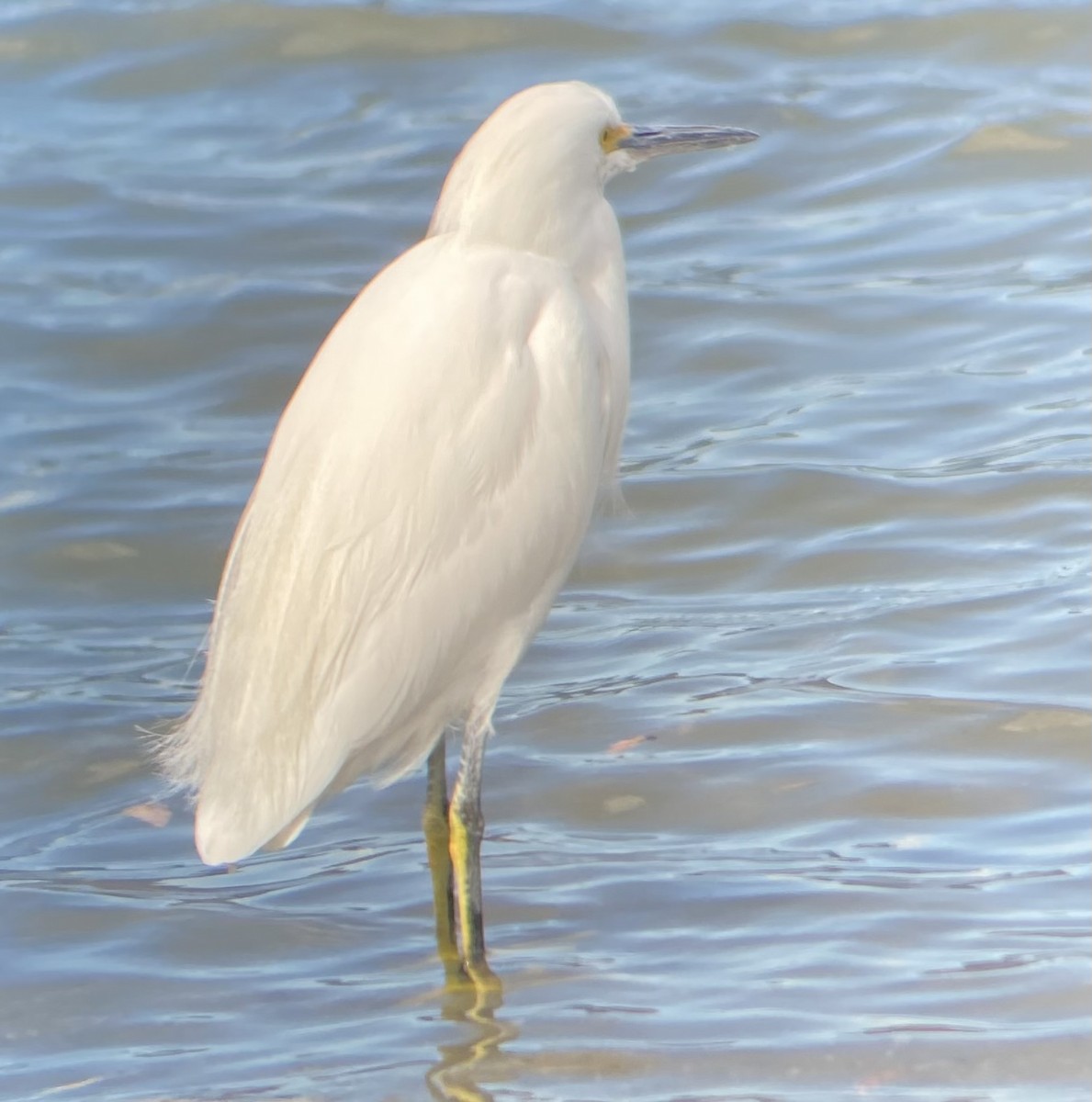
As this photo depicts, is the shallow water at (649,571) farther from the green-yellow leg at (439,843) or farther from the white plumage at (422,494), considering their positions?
the white plumage at (422,494)

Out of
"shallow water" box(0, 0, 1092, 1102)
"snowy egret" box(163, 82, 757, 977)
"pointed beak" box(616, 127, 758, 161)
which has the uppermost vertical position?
"pointed beak" box(616, 127, 758, 161)

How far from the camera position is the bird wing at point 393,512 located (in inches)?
123

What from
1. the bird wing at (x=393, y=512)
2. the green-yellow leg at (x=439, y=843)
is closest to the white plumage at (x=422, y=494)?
the bird wing at (x=393, y=512)

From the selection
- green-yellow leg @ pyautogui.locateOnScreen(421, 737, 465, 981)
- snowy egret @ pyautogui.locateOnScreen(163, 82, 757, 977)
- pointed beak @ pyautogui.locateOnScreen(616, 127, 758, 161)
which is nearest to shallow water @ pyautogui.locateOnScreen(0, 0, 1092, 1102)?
green-yellow leg @ pyautogui.locateOnScreen(421, 737, 465, 981)

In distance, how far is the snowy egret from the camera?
10.3 ft

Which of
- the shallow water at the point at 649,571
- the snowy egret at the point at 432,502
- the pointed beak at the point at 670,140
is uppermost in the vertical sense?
the pointed beak at the point at 670,140

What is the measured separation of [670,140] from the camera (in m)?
3.41

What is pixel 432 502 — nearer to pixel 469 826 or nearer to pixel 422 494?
pixel 422 494

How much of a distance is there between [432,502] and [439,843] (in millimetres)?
712

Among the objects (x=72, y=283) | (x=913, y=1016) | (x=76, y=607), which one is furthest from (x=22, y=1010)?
(x=72, y=283)

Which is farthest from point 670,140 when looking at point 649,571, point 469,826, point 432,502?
point 649,571

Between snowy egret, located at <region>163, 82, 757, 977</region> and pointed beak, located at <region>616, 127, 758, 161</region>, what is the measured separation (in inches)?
2.2

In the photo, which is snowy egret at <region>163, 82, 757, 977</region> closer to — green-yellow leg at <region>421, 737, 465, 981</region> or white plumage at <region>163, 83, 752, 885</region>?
white plumage at <region>163, 83, 752, 885</region>

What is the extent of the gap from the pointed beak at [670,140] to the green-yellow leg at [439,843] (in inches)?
40.9
